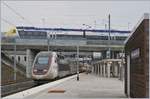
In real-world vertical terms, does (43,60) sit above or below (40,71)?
above

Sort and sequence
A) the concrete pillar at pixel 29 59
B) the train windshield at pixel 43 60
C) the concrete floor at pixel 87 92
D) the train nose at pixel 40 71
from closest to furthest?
1. the concrete floor at pixel 87 92
2. the train nose at pixel 40 71
3. the train windshield at pixel 43 60
4. the concrete pillar at pixel 29 59

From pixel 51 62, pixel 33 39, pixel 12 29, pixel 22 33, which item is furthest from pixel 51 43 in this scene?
pixel 51 62

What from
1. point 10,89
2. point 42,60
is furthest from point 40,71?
point 10,89

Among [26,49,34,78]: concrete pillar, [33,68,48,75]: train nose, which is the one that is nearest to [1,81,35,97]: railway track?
[33,68,48,75]: train nose

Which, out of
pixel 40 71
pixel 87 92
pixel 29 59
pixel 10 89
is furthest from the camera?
pixel 29 59

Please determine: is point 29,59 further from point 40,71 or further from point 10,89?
point 10,89

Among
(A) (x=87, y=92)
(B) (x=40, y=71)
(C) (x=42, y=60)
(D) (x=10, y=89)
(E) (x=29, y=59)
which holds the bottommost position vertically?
(D) (x=10, y=89)

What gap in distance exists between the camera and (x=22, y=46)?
8206 cm

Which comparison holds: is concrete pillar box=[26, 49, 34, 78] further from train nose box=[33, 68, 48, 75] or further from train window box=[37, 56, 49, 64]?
train nose box=[33, 68, 48, 75]

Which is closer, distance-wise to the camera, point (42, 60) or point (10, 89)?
point (10, 89)

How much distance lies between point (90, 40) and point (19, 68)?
15762 mm

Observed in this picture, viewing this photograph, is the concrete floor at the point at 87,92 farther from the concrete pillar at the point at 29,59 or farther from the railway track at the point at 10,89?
the concrete pillar at the point at 29,59

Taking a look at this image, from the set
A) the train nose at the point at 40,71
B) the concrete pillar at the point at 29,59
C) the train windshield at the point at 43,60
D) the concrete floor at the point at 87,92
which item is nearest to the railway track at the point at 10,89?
the train nose at the point at 40,71

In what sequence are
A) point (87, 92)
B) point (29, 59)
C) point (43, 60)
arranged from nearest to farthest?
point (87, 92)
point (43, 60)
point (29, 59)
